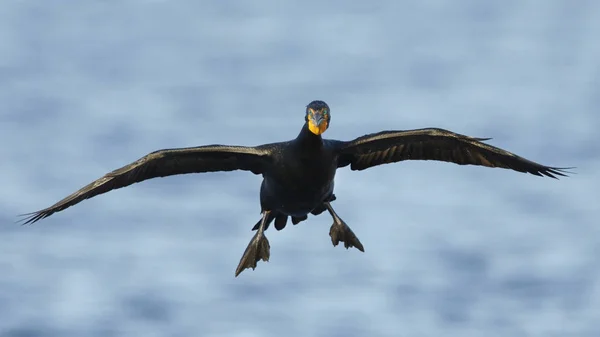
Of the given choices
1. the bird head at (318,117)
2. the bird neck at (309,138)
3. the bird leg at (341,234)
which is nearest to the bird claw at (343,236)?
the bird leg at (341,234)

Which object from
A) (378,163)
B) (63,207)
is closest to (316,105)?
(378,163)

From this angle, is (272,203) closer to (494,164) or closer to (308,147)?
(308,147)

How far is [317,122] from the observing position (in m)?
20.4

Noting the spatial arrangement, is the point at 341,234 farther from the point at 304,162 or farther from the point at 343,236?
the point at 304,162

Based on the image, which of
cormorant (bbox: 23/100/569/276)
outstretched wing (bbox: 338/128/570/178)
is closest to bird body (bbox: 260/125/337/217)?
cormorant (bbox: 23/100/569/276)

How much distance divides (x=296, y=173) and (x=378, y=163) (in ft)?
6.15

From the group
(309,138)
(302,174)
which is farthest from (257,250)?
(309,138)

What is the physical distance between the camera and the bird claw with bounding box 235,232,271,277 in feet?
74.4

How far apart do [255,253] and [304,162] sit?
2.19 meters

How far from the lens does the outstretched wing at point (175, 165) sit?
21.5 metres

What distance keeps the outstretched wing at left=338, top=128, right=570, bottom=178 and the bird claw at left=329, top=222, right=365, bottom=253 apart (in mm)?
957

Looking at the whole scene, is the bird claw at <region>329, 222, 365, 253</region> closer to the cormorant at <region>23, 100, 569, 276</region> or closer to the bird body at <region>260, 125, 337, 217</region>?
the cormorant at <region>23, 100, 569, 276</region>

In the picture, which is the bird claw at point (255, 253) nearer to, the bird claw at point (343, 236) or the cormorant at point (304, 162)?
the cormorant at point (304, 162)

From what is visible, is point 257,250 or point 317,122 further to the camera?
point 257,250
